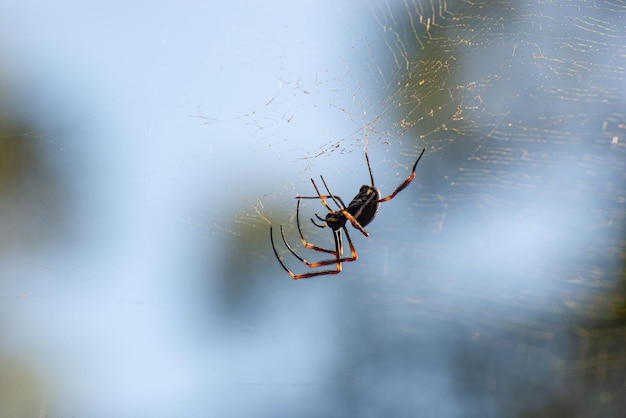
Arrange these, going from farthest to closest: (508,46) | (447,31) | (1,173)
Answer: (1,173) → (447,31) → (508,46)

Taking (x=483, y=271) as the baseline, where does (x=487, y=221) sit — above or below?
above

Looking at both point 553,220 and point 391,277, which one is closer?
point 553,220

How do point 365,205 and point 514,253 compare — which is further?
point 514,253

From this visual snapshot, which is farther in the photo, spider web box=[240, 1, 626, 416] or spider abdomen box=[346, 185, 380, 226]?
spider web box=[240, 1, 626, 416]

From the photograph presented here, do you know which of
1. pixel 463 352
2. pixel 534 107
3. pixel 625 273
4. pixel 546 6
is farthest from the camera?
pixel 463 352

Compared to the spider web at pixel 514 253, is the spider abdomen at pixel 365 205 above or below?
above

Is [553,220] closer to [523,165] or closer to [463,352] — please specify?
[523,165]

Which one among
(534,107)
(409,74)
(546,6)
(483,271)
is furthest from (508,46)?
(483,271)

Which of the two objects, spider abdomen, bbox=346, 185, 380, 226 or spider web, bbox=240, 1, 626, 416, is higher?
spider abdomen, bbox=346, 185, 380, 226

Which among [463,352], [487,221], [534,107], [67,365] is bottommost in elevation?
[463,352]

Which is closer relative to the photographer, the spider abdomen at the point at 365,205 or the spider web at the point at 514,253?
the spider abdomen at the point at 365,205

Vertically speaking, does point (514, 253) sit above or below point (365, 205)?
below
